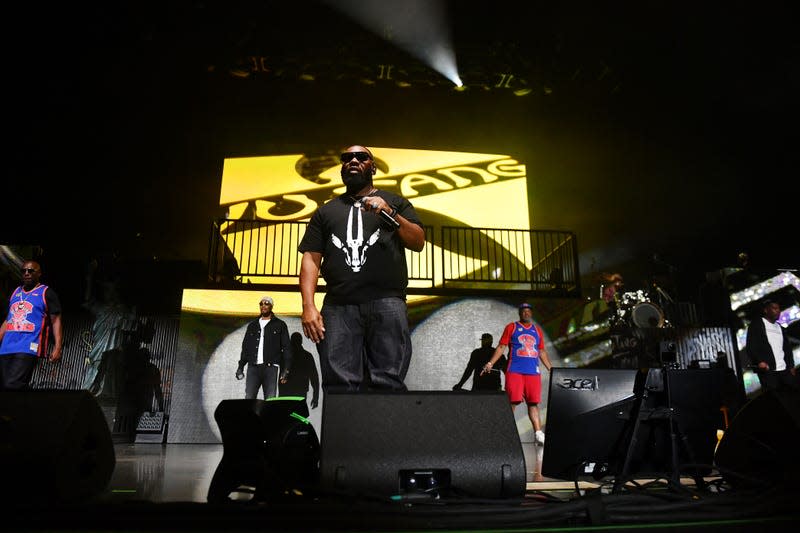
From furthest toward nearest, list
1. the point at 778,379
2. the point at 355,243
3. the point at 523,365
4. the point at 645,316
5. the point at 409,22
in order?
the point at 645,316 → the point at 409,22 → the point at 523,365 → the point at 778,379 → the point at 355,243

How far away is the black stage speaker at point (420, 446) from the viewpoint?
1632 mm

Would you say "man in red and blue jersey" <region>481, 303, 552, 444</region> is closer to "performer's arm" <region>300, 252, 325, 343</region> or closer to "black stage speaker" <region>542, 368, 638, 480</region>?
"performer's arm" <region>300, 252, 325, 343</region>

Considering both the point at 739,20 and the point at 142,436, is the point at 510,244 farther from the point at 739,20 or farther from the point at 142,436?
the point at 142,436

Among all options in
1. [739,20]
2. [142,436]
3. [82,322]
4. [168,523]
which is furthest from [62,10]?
[739,20]

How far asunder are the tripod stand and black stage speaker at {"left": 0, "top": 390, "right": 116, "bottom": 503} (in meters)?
2.15

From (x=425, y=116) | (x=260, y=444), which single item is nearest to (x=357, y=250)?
(x=260, y=444)

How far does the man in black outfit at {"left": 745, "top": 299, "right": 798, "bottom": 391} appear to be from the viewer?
6.13 meters

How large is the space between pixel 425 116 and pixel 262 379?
7136 millimetres

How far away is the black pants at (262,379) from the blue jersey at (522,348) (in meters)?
3.18

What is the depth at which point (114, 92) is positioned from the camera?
921 cm

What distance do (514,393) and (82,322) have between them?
7.29 m

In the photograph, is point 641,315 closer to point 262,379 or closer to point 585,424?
point 262,379

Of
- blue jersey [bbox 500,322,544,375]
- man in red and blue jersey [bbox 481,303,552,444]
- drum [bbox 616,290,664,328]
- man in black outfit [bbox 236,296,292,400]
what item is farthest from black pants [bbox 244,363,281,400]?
drum [bbox 616,290,664,328]

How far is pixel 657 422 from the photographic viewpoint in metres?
2.07
